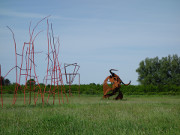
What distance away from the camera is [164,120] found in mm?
4980

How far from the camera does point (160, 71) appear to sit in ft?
169

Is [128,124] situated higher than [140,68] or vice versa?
[140,68]

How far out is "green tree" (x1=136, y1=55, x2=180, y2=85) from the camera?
163ft

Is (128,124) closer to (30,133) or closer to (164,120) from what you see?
(164,120)

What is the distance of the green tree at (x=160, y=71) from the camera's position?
4983 centimetres

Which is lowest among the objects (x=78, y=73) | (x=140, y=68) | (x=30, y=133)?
(x=30, y=133)

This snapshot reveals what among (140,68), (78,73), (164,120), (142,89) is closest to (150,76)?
(140,68)

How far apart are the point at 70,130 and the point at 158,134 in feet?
5.42

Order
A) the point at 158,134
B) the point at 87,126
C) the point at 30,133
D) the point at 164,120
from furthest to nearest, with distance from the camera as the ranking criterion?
the point at 164,120
the point at 87,126
the point at 30,133
the point at 158,134

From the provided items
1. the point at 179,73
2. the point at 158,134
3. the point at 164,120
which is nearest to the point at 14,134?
the point at 158,134

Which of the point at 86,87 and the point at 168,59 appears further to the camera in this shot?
the point at 168,59

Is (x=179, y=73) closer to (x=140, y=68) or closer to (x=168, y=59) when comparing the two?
(x=168, y=59)

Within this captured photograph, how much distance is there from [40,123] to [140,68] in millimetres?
52160

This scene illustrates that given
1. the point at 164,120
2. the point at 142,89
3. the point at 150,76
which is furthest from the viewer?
the point at 150,76
